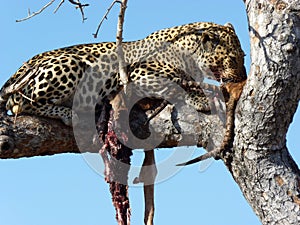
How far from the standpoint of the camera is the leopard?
7758 millimetres

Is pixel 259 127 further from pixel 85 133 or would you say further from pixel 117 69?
pixel 117 69

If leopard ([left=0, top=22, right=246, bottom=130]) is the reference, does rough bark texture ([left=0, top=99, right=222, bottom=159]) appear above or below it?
below

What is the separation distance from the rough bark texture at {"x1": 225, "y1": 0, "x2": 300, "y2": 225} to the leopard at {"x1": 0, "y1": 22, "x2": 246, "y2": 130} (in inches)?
33.7

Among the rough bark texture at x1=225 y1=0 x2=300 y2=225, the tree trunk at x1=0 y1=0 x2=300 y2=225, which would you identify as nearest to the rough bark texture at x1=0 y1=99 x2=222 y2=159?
the tree trunk at x1=0 y1=0 x2=300 y2=225

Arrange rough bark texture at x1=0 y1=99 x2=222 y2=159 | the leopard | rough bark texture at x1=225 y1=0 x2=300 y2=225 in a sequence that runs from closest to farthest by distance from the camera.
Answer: rough bark texture at x1=225 y1=0 x2=300 y2=225 < rough bark texture at x1=0 y1=99 x2=222 y2=159 < the leopard

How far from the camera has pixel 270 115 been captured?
6.36 metres

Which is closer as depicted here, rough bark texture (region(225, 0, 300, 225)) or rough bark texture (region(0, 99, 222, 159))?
rough bark texture (region(225, 0, 300, 225))

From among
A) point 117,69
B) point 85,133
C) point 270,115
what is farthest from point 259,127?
point 117,69

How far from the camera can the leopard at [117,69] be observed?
776cm

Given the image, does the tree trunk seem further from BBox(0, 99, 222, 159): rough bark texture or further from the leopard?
the leopard

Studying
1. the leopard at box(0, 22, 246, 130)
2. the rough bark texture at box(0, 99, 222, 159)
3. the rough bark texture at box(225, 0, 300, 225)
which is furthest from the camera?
the leopard at box(0, 22, 246, 130)

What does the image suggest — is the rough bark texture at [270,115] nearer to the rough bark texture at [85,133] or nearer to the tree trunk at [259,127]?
the tree trunk at [259,127]

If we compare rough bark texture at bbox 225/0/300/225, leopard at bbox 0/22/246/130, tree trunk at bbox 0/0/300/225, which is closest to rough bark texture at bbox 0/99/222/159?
tree trunk at bbox 0/0/300/225

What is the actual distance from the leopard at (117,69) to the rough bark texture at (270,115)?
857mm
